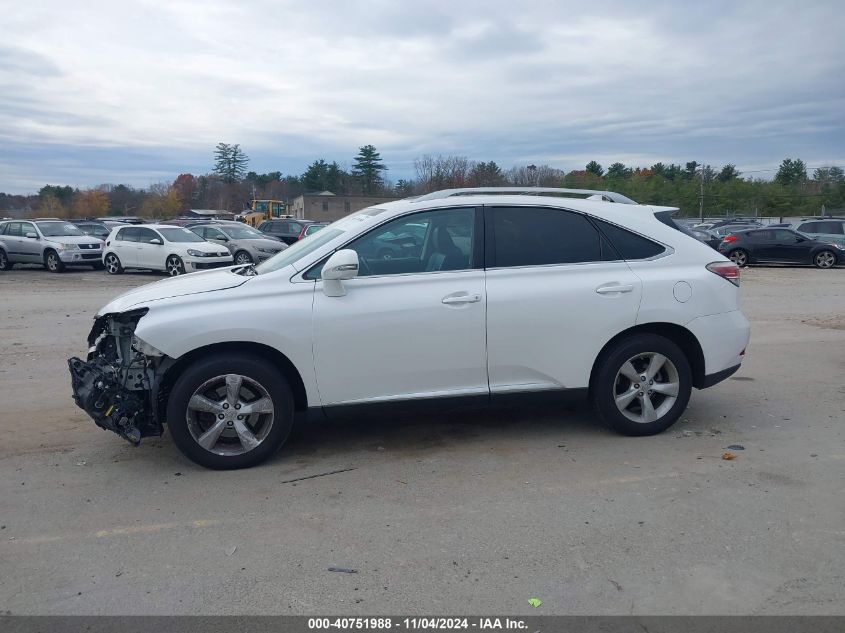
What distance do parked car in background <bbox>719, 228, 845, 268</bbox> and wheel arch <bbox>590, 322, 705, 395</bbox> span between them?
20648mm

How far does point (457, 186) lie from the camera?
36656 mm

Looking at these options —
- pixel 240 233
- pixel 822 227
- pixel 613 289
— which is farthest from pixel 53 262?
pixel 822 227

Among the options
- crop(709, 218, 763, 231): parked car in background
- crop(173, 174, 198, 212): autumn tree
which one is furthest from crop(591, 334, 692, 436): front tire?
crop(173, 174, 198, 212): autumn tree

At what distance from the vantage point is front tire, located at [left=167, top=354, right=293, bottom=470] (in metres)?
4.85

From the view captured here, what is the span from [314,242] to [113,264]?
19.6 m

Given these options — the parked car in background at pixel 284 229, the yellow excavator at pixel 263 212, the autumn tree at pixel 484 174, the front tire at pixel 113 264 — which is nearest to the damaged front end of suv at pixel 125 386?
the front tire at pixel 113 264

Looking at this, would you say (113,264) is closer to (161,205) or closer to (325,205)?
(325,205)

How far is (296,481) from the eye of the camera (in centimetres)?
485

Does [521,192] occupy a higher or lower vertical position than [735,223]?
lower

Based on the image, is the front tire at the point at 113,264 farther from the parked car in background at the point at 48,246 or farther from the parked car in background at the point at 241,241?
the parked car in background at the point at 241,241

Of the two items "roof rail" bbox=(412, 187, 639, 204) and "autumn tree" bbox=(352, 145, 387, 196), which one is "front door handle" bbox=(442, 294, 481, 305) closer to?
"roof rail" bbox=(412, 187, 639, 204)

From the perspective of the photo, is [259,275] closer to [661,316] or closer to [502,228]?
[502,228]

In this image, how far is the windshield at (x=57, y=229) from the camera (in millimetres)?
24422

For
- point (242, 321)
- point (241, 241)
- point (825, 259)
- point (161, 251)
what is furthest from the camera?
point (825, 259)
